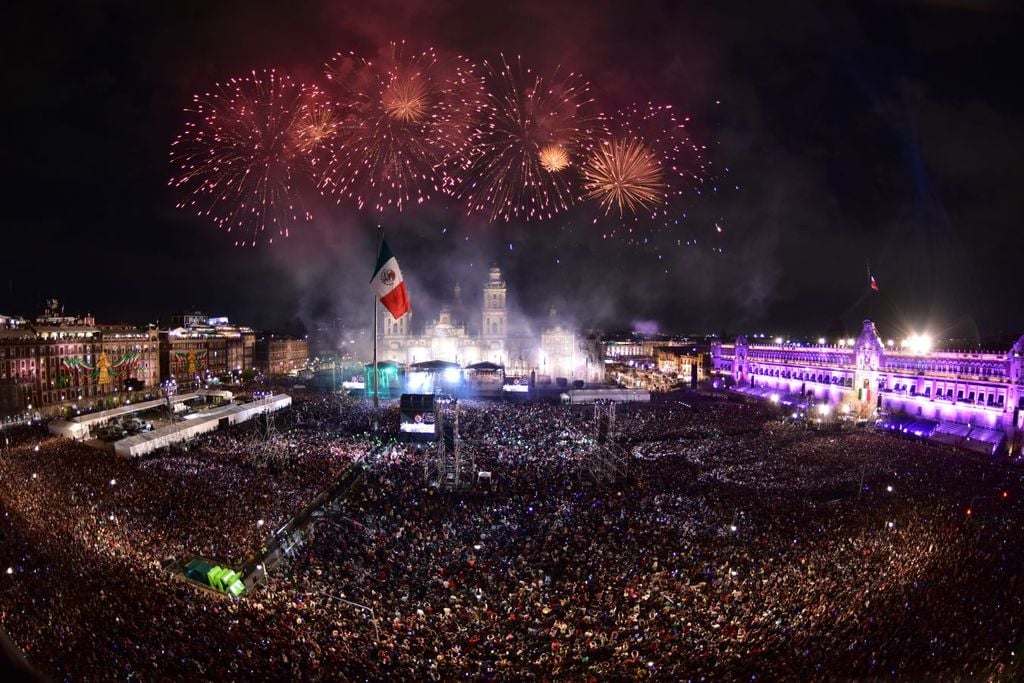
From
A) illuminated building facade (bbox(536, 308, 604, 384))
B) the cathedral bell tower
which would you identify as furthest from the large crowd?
the cathedral bell tower

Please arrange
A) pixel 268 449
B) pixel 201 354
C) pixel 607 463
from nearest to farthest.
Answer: pixel 607 463 → pixel 268 449 → pixel 201 354

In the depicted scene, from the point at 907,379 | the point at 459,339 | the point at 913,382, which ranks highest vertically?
the point at 459,339

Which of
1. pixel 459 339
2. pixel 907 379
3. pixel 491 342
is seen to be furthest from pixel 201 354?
pixel 907 379

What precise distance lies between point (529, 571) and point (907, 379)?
37691 mm

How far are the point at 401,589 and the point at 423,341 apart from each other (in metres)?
59.3

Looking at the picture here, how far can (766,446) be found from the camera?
77.8 ft

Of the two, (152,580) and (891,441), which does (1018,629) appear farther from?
(891,441)

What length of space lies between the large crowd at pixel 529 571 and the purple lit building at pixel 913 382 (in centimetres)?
1484

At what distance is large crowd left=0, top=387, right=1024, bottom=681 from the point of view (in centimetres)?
826

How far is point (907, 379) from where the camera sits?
122 feet

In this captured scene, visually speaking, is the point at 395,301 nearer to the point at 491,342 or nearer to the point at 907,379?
the point at 907,379

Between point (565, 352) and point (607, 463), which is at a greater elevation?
point (565, 352)

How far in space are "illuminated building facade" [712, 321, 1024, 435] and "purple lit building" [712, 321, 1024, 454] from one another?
1.6 inches

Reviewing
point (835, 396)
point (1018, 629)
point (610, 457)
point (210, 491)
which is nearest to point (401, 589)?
point (210, 491)
